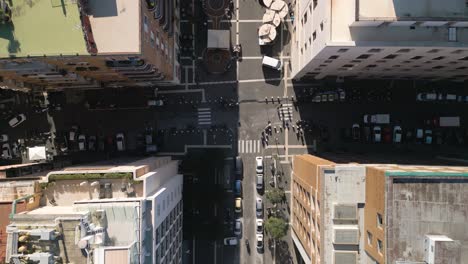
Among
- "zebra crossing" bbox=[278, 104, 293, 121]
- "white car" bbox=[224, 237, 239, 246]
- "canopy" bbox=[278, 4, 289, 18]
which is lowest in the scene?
"white car" bbox=[224, 237, 239, 246]

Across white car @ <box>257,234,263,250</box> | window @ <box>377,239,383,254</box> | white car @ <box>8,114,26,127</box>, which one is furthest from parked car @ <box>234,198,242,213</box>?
white car @ <box>8,114,26,127</box>

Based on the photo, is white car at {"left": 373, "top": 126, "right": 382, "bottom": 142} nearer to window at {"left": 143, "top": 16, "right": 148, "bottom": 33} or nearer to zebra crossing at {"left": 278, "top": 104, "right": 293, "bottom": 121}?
zebra crossing at {"left": 278, "top": 104, "right": 293, "bottom": 121}

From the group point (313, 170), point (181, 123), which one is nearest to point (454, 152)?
point (313, 170)

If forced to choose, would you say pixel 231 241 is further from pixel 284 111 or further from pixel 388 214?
pixel 388 214

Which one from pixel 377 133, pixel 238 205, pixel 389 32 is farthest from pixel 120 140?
pixel 389 32

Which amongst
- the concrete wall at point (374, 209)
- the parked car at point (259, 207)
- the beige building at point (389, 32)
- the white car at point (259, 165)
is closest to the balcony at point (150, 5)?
the beige building at point (389, 32)

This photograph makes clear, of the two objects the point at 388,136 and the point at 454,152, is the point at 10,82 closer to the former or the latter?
the point at 388,136

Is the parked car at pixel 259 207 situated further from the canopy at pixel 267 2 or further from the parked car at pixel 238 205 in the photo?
the canopy at pixel 267 2
